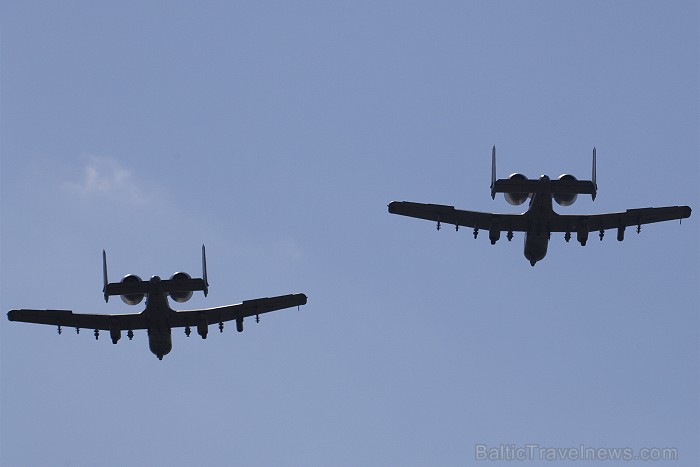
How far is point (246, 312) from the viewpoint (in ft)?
349

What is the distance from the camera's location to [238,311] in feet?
349

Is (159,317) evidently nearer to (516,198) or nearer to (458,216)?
(458,216)

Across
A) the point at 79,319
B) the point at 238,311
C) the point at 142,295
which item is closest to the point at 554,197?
the point at 238,311

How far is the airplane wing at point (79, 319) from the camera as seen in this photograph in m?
103

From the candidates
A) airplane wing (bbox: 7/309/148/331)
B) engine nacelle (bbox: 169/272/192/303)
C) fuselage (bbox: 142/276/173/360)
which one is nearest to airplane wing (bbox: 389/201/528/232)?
engine nacelle (bbox: 169/272/192/303)

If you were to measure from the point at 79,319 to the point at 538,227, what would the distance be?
33278 millimetres

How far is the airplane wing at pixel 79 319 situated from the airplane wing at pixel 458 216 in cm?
1983

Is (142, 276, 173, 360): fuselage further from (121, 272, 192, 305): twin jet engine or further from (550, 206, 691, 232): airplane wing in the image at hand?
(550, 206, 691, 232): airplane wing

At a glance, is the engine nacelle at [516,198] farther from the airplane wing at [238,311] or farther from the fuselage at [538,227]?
the airplane wing at [238,311]

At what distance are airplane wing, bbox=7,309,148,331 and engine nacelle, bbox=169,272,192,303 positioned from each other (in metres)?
7.66

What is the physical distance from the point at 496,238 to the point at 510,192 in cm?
1001

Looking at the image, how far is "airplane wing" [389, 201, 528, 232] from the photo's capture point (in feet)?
328

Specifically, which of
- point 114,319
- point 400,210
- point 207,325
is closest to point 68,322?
point 114,319

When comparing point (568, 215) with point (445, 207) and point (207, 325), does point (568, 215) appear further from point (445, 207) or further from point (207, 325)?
point (207, 325)
